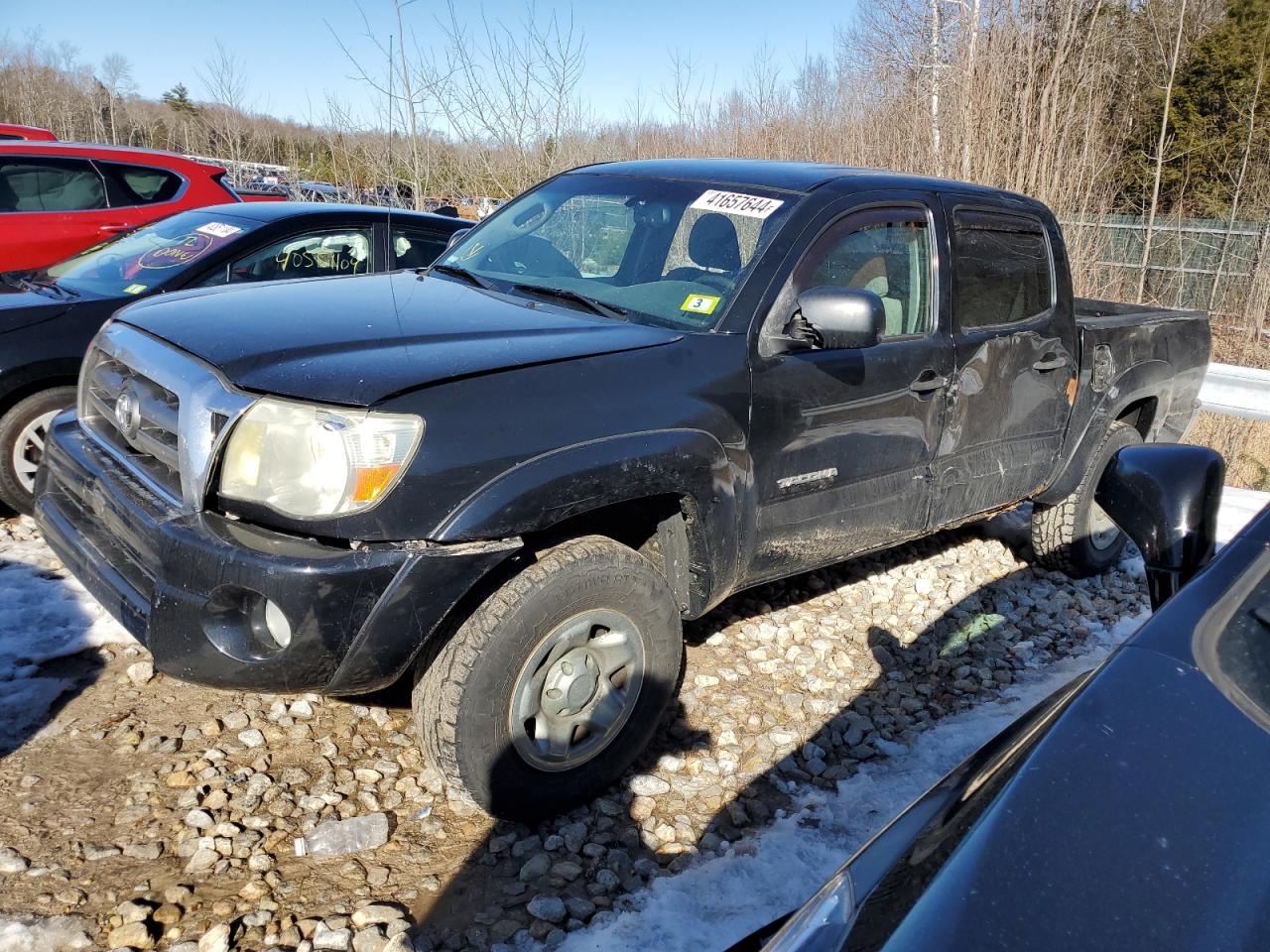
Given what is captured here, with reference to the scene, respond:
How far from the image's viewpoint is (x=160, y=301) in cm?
324

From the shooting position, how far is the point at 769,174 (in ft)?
12.2

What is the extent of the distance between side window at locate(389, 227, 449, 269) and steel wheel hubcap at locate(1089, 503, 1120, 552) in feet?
12.9

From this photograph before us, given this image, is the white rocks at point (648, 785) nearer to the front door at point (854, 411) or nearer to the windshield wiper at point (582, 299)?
the front door at point (854, 411)

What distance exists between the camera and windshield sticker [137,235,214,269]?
4.98 meters

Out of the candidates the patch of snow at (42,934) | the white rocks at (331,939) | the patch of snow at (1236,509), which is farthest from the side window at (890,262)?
the patch of snow at (1236,509)

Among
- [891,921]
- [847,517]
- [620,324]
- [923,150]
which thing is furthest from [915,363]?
[923,150]

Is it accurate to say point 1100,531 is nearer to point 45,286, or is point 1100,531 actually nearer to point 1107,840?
point 1107,840

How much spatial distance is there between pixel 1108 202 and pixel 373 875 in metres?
11.4

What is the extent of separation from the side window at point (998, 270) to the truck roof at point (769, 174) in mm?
208

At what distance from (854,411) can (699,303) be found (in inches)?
27.5

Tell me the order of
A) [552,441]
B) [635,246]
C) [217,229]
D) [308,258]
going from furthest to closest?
[308,258] < [217,229] < [635,246] < [552,441]

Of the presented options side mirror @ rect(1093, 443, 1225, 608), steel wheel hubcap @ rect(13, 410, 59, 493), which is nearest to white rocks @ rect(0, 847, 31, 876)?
steel wheel hubcap @ rect(13, 410, 59, 493)

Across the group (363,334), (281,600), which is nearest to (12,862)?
(281,600)

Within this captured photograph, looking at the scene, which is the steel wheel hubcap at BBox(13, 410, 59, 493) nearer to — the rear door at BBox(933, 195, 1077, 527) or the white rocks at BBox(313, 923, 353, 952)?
the white rocks at BBox(313, 923, 353, 952)
